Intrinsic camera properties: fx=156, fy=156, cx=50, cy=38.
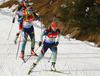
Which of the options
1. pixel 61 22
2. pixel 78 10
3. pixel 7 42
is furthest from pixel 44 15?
pixel 7 42

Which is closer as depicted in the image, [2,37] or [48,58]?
[48,58]

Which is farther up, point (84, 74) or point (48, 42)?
point (48, 42)

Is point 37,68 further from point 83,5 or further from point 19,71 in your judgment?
point 83,5

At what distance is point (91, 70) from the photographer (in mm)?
6457

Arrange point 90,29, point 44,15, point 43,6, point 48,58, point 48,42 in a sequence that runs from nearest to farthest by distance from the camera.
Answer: point 48,42, point 48,58, point 90,29, point 44,15, point 43,6

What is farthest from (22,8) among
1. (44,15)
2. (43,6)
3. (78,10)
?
(43,6)

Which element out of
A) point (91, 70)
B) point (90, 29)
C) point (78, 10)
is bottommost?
point (91, 70)

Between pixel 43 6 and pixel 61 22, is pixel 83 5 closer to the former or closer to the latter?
pixel 61 22

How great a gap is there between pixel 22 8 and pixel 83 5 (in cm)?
490

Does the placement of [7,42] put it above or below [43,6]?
below

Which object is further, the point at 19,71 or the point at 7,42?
the point at 7,42

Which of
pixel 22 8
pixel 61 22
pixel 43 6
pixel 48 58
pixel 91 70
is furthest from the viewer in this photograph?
pixel 43 6

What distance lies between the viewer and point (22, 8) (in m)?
8.58

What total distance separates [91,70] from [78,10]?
6.21m
